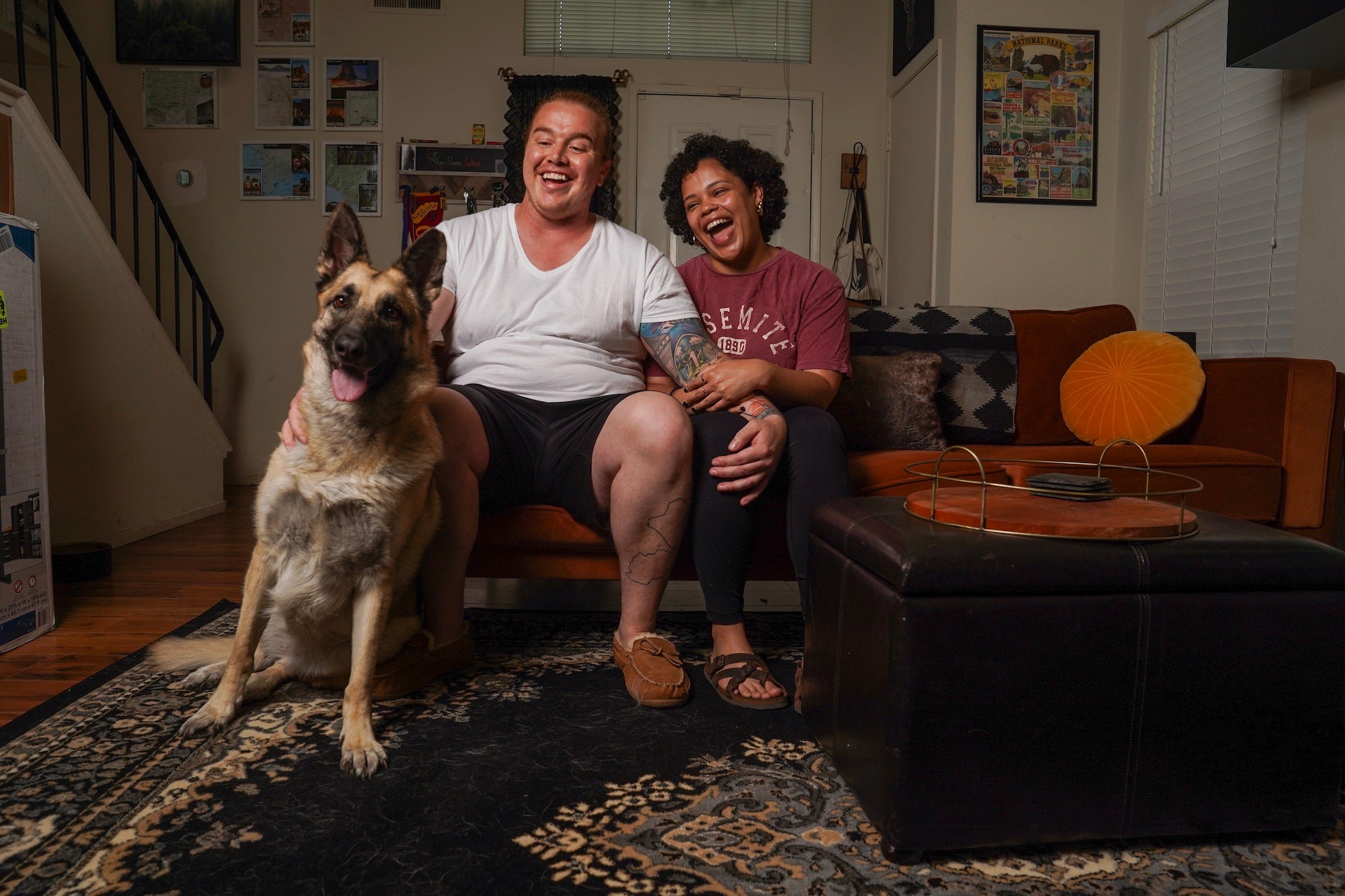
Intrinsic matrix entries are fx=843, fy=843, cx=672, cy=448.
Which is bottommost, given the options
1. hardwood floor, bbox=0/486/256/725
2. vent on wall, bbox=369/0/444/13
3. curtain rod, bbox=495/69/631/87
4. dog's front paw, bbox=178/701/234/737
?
hardwood floor, bbox=0/486/256/725

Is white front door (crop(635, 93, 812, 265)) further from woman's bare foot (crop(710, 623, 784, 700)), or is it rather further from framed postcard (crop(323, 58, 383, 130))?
woman's bare foot (crop(710, 623, 784, 700))

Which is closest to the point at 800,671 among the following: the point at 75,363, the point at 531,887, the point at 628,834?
the point at 628,834

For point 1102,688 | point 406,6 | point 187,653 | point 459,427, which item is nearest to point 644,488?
point 459,427

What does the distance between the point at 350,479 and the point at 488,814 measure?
1.84ft

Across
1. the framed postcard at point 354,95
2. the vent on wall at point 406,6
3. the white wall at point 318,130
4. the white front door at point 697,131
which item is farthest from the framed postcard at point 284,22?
the white front door at point 697,131

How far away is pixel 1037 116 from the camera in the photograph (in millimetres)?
3715

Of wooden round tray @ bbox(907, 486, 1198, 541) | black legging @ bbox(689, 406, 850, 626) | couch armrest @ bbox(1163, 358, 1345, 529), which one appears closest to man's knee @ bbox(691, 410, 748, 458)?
black legging @ bbox(689, 406, 850, 626)

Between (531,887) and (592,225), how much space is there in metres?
1.30

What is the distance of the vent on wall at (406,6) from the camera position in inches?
179

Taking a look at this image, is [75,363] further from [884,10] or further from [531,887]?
[884,10]

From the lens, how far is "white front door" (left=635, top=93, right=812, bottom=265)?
15.4 feet

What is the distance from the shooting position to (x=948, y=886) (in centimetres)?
98

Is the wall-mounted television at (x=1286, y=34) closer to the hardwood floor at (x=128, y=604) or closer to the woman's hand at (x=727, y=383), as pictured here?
the woman's hand at (x=727, y=383)

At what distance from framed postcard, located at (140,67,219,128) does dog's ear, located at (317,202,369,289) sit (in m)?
3.93
